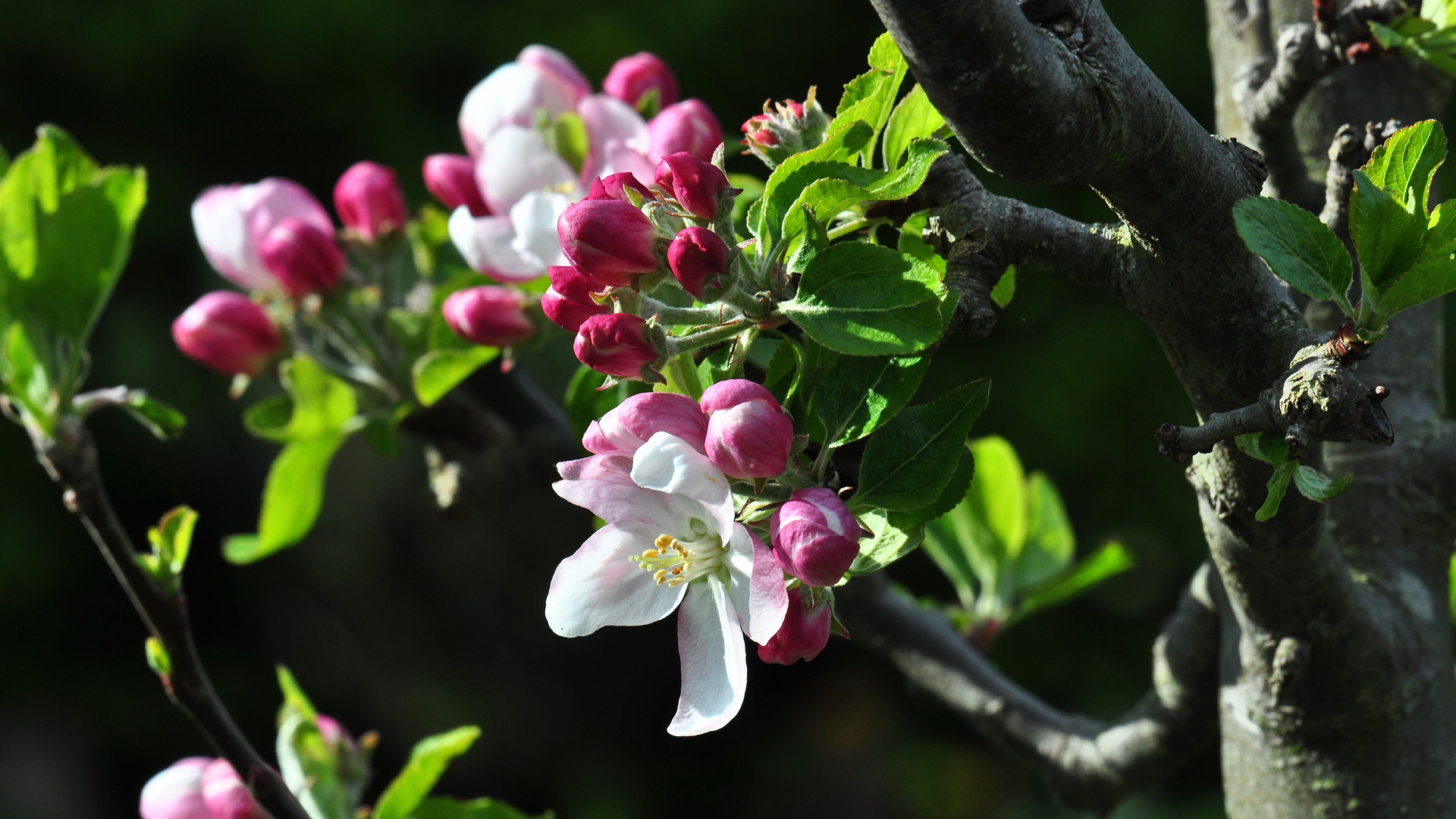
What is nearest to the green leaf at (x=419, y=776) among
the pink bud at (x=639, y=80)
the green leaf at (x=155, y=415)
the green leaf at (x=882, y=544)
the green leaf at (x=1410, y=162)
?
the green leaf at (x=155, y=415)

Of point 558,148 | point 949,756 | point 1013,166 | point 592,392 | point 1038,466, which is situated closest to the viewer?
point 1013,166

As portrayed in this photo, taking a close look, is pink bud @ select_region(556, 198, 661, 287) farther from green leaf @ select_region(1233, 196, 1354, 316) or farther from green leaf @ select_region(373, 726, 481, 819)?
green leaf @ select_region(373, 726, 481, 819)

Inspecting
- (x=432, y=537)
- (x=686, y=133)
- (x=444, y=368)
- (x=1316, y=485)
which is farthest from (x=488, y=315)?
(x=432, y=537)

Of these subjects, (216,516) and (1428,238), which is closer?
(1428,238)

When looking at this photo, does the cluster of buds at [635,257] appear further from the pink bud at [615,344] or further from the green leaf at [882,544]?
the green leaf at [882,544]

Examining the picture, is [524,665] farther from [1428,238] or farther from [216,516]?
[1428,238]

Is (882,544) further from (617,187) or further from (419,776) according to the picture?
(419,776)

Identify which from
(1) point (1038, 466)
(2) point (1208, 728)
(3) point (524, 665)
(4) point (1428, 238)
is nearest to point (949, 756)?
(1) point (1038, 466)
